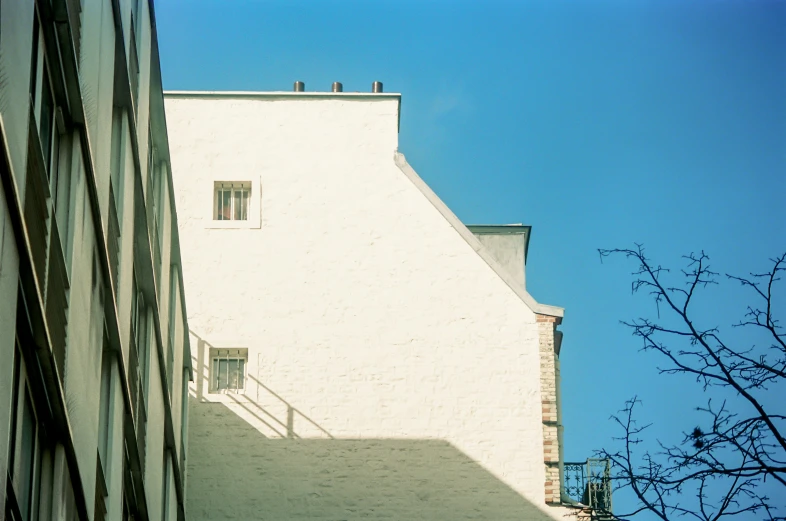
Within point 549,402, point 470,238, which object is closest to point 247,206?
point 470,238

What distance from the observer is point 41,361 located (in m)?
9.12

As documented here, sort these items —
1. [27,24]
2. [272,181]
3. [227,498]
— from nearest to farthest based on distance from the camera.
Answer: [27,24]
[227,498]
[272,181]

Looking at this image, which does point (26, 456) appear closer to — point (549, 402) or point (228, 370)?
point (228, 370)

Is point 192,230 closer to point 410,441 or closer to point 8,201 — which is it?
point 410,441

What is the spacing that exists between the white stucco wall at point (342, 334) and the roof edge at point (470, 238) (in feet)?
0.33

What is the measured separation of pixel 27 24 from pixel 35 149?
0.73 meters

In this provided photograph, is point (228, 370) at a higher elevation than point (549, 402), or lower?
higher

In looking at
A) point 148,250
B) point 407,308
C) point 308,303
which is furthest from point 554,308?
point 148,250

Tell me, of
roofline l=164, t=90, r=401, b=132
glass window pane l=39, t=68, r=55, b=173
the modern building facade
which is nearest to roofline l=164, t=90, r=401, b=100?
roofline l=164, t=90, r=401, b=132

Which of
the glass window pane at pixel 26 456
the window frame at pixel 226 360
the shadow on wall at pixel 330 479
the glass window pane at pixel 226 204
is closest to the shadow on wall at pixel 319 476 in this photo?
the shadow on wall at pixel 330 479

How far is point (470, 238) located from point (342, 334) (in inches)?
112

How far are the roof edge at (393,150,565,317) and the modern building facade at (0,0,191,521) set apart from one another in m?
11.0

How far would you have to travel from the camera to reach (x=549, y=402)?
2673 cm

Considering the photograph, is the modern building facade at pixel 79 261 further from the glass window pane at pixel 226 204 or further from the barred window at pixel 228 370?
the glass window pane at pixel 226 204
